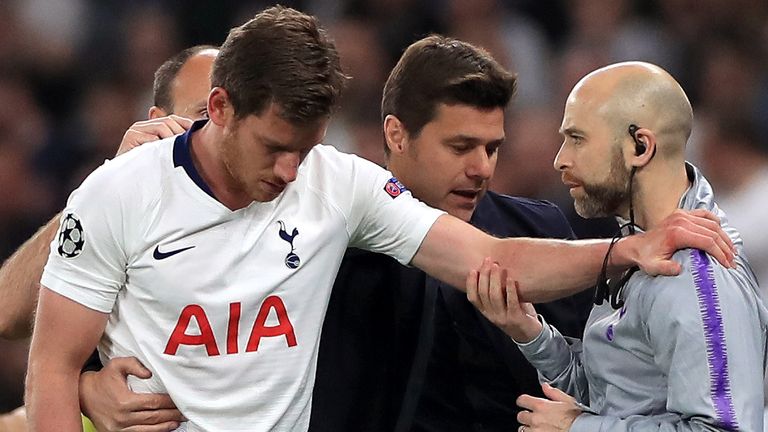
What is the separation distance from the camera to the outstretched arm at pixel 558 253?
204cm

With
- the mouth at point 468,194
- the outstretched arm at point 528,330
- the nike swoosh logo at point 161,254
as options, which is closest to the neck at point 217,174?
the nike swoosh logo at point 161,254

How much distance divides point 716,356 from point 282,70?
2.93 feet

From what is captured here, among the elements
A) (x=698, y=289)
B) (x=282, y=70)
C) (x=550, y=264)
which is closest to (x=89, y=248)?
(x=282, y=70)

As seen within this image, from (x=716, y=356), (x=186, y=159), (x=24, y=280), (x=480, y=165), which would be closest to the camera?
(x=716, y=356)

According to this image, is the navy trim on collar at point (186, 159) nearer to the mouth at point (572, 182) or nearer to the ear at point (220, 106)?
the ear at point (220, 106)

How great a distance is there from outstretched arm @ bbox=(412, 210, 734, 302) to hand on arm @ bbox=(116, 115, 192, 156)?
22.1 inches

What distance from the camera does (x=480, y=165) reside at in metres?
2.94

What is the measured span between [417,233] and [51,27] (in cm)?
348

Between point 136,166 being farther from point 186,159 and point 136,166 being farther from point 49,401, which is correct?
point 49,401

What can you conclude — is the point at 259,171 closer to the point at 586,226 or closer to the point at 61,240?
the point at 61,240

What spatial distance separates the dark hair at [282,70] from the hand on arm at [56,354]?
1.51ft

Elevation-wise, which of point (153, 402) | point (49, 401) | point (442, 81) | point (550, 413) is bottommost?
point (49, 401)

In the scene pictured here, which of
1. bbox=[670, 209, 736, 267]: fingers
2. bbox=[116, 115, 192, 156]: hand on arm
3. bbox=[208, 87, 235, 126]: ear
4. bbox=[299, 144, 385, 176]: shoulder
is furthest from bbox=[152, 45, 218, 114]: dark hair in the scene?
bbox=[670, 209, 736, 267]: fingers

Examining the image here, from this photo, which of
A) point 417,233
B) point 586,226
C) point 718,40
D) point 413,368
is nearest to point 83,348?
point 417,233
